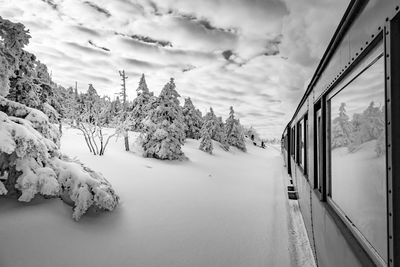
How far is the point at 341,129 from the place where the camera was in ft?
8.52

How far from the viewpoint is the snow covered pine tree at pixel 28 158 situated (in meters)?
4.82

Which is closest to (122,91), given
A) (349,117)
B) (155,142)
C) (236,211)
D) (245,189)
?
(155,142)

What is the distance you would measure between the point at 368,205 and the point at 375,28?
4.13ft

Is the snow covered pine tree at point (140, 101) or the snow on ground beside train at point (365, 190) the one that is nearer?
the snow on ground beside train at point (365, 190)

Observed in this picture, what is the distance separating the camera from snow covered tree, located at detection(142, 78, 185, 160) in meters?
19.4

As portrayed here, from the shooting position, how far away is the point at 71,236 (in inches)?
196

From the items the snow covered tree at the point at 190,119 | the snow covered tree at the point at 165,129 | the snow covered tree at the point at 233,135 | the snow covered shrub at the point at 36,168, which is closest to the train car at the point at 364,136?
the snow covered shrub at the point at 36,168

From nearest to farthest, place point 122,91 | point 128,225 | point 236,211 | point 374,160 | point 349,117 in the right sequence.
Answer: point 374,160, point 349,117, point 128,225, point 236,211, point 122,91

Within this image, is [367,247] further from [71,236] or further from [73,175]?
[73,175]

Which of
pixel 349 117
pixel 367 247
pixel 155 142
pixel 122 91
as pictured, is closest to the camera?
pixel 367 247

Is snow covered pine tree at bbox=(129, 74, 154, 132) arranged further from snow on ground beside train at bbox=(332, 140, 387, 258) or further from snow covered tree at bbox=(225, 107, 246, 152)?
snow on ground beside train at bbox=(332, 140, 387, 258)

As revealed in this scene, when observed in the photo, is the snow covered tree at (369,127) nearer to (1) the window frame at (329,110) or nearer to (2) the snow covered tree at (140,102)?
(1) the window frame at (329,110)

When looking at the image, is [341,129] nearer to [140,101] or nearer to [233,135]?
[140,101]

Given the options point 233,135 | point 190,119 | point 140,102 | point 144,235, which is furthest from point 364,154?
point 233,135
